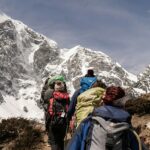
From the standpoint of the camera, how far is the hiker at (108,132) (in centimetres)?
502

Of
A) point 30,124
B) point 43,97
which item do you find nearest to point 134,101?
point 30,124

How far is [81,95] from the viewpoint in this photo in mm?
7590

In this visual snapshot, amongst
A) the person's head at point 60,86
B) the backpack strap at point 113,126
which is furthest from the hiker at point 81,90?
the backpack strap at point 113,126

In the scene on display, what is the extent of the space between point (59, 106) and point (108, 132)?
4.00 meters

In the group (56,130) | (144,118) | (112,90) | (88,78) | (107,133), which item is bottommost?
(107,133)

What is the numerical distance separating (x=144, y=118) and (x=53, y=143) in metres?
4.62

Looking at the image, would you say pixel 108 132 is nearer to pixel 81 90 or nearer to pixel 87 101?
pixel 87 101

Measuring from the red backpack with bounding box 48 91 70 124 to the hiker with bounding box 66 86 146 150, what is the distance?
3.74m

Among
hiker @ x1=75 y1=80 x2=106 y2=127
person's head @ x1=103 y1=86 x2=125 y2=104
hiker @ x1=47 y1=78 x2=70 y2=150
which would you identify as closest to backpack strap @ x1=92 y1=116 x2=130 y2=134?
person's head @ x1=103 y1=86 x2=125 y2=104

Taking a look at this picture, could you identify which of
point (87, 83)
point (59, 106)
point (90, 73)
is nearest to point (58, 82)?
point (59, 106)

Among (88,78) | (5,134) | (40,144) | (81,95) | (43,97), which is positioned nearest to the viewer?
(81,95)

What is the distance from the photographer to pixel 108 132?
5027 millimetres

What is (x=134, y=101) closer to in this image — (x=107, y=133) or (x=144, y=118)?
(x=144, y=118)

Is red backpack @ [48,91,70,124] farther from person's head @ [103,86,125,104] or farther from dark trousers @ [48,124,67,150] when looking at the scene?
person's head @ [103,86,125,104]
